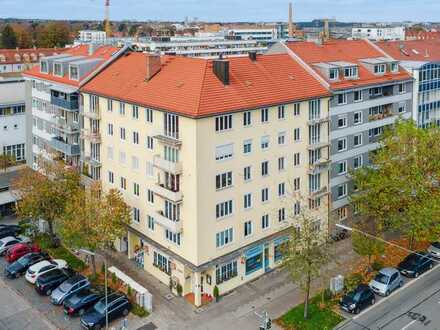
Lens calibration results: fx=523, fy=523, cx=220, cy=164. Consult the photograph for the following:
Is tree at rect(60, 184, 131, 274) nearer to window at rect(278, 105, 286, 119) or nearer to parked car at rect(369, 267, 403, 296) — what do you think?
window at rect(278, 105, 286, 119)

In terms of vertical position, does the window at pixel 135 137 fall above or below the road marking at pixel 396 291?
above

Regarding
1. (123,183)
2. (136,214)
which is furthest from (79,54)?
(136,214)

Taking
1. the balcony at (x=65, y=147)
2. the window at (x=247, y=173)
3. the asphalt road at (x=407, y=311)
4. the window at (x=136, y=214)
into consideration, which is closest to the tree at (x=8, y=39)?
the balcony at (x=65, y=147)

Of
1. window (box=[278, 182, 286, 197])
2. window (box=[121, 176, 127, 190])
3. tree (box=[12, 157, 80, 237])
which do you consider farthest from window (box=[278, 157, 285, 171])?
tree (box=[12, 157, 80, 237])

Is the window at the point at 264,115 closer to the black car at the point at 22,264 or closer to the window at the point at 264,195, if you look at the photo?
the window at the point at 264,195

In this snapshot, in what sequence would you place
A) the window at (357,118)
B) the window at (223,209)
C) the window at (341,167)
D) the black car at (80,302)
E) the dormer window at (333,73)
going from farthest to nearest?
the window at (357,118) → the window at (341,167) → the dormer window at (333,73) → the window at (223,209) → the black car at (80,302)

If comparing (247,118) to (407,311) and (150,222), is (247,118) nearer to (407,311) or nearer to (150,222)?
(150,222)
